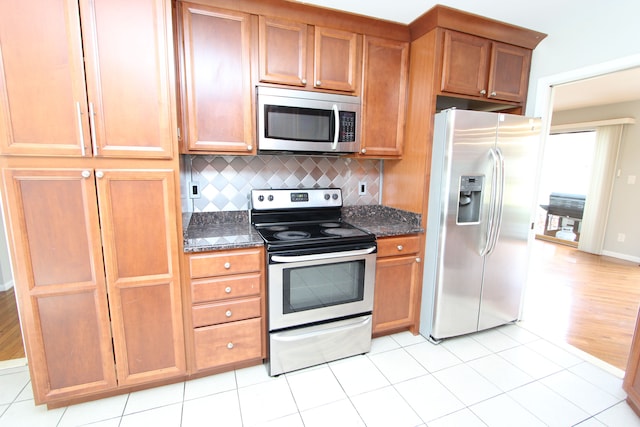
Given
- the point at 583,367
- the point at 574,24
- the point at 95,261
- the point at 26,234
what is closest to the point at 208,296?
the point at 95,261

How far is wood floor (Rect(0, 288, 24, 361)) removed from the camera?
2070 millimetres

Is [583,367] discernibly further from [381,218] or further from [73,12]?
[73,12]

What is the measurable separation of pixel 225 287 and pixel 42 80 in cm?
138

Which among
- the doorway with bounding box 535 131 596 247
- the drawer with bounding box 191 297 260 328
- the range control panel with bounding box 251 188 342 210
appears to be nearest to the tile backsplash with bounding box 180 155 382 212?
the range control panel with bounding box 251 188 342 210

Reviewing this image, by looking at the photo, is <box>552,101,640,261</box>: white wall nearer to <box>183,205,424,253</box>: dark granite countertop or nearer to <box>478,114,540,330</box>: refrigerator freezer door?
<box>478,114,540,330</box>: refrigerator freezer door

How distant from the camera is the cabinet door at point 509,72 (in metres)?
2.27

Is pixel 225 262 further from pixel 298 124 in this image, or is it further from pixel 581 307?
pixel 581 307

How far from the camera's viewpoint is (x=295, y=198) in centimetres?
236

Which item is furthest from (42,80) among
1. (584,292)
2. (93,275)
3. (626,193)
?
(626,193)

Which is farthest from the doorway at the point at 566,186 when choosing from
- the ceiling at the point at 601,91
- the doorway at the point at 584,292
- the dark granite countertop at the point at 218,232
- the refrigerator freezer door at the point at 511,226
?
the dark granite countertop at the point at 218,232

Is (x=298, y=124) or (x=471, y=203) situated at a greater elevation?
(x=298, y=124)

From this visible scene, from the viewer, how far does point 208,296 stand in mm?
1771

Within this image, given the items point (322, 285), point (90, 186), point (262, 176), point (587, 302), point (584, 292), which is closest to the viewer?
point (90, 186)

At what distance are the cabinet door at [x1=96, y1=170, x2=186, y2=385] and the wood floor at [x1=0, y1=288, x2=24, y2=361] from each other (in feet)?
3.73
